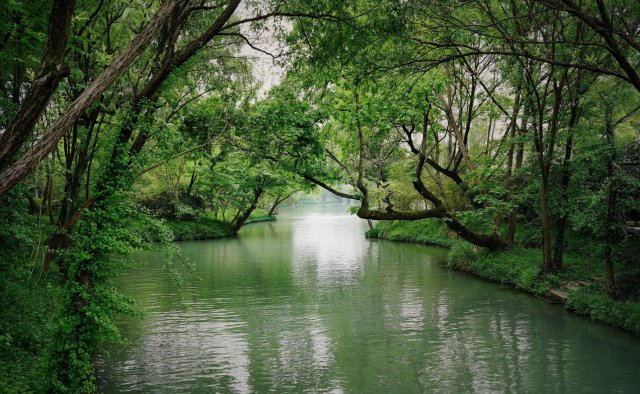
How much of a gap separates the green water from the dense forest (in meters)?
1.67

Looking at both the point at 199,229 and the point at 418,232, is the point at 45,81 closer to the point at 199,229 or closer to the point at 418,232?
the point at 418,232

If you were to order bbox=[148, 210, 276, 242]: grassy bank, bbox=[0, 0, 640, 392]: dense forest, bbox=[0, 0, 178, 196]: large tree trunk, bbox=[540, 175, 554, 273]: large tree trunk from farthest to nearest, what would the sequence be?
bbox=[148, 210, 276, 242]: grassy bank, bbox=[540, 175, 554, 273]: large tree trunk, bbox=[0, 0, 640, 392]: dense forest, bbox=[0, 0, 178, 196]: large tree trunk

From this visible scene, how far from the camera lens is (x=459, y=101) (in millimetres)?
21844

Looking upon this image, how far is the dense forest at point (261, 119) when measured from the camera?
7.85 metres

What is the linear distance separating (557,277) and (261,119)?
12350mm

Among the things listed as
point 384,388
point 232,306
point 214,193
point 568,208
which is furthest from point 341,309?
point 214,193

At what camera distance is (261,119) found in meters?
13.5

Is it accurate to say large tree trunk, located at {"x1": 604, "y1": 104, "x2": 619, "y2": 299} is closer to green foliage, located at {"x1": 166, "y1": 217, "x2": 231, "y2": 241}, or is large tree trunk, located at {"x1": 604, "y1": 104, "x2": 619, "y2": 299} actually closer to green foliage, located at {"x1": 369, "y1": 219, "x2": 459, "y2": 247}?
green foliage, located at {"x1": 369, "y1": 219, "x2": 459, "y2": 247}

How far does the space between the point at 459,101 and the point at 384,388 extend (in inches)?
636

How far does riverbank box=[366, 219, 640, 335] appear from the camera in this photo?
43.0 feet

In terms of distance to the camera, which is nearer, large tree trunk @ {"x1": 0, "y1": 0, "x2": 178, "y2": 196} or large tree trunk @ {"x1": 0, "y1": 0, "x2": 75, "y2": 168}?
large tree trunk @ {"x1": 0, "y1": 0, "x2": 75, "y2": 168}

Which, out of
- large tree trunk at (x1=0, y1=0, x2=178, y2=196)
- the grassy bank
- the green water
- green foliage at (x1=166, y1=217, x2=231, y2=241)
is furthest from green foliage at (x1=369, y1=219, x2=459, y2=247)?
large tree trunk at (x1=0, y1=0, x2=178, y2=196)

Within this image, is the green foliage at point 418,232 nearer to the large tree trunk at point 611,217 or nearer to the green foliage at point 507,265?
the green foliage at point 507,265

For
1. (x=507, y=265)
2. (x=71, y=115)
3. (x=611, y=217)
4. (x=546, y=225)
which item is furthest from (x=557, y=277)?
(x=71, y=115)
